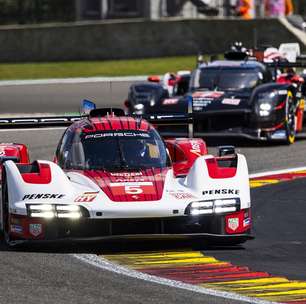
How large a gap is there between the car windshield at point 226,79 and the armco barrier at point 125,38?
16770mm

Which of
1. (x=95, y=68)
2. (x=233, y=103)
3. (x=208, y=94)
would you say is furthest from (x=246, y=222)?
(x=95, y=68)

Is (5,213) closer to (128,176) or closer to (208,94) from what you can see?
(128,176)

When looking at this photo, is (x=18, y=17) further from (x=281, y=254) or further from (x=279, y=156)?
(x=281, y=254)

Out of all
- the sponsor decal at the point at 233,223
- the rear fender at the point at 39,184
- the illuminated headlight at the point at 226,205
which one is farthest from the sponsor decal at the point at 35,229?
the sponsor decal at the point at 233,223

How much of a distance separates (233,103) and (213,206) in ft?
30.5

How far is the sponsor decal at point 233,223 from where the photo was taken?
12133 millimetres

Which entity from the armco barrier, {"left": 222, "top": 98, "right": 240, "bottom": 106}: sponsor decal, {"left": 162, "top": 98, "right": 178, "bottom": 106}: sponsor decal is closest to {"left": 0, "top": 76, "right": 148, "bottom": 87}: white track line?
the armco barrier

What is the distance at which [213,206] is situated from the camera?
12.1 m

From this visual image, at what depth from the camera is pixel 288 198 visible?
15.7 metres

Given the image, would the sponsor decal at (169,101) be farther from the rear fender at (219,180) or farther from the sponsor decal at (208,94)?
the rear fender at (219,180)

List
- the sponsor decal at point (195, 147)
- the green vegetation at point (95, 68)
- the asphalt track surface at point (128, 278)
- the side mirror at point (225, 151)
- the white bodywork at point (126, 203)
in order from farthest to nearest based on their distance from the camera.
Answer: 1. the green vegetation at point (95, 68)
2. the sponsor decal at point (195, 147)
3. the side mirror at point (225, 151)
4. the white bodywork at point (126, 203)
5. the asphalt track surface at point (128, 278)

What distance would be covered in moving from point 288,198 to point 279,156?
445 centimetres

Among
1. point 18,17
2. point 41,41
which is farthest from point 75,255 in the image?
point 18,17

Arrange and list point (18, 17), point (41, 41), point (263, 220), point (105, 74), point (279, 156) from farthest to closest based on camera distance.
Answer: point (18, 17) < point (41, 41) < point (105, 74) < point (279, 156) < point (263, 220)
